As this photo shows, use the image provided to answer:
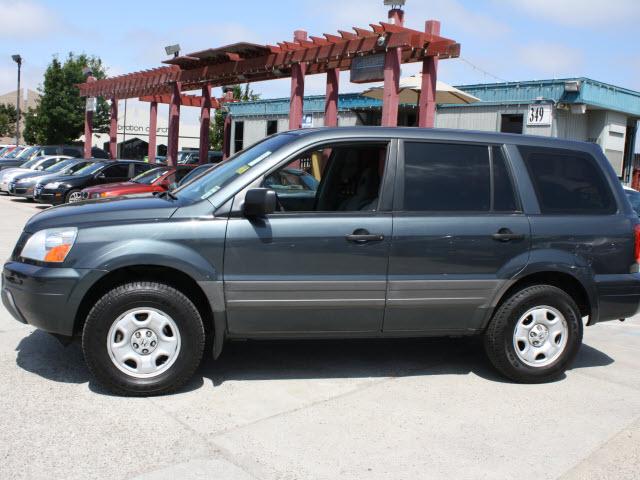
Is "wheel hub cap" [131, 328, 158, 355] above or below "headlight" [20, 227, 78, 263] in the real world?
below

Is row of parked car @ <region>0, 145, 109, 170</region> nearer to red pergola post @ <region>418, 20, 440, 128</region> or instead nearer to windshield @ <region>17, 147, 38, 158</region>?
windshield @ <region>17, 147, 38, 158</region>

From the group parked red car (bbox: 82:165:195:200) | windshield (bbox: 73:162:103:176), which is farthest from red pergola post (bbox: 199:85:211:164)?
parked red car (bbox: 82:165:195:200)

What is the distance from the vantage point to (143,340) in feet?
14.4

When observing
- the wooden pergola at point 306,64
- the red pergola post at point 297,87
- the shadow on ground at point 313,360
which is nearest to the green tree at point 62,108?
the wooden pergola at point 306,64

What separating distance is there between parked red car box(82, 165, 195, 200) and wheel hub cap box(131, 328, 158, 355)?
9.89 metres

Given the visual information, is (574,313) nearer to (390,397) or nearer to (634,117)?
(390,397)

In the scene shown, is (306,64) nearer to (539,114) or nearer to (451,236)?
(539,114)

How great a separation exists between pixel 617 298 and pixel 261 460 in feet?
10.3

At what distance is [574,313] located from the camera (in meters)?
5.08

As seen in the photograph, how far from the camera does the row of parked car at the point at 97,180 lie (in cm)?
1449

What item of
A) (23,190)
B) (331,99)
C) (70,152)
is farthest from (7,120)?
(331,99)

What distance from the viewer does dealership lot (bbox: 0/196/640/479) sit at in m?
3.56

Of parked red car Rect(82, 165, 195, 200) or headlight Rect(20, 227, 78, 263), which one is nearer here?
headlight Rect(20, 227, 78, 263)

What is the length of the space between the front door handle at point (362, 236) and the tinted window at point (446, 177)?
334mm
